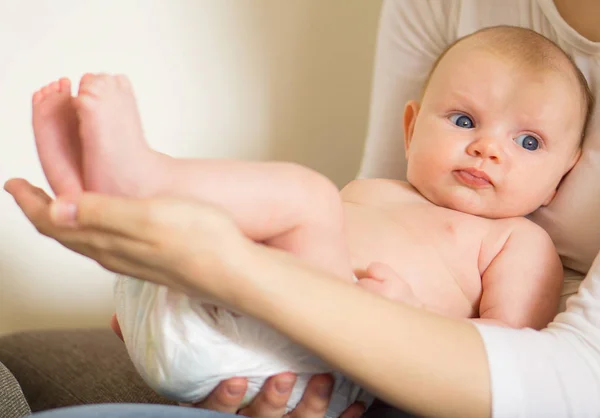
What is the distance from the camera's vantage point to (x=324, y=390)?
760 mm

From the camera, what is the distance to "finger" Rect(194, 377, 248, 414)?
724 millimetres

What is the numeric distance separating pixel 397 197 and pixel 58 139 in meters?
0.54

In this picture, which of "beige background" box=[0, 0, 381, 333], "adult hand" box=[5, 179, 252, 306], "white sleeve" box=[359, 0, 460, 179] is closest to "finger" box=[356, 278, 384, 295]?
"adult hand" box=[5, 179, 252, 306]

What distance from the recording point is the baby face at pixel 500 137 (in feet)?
3.05

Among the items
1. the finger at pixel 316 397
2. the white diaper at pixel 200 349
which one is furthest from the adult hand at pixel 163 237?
the finger at pixel 316 397

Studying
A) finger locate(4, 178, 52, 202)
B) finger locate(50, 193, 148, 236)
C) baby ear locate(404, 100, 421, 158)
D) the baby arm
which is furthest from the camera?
baby ear locate(404, 100, 421, 158)

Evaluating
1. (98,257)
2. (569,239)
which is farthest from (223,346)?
(569,239)

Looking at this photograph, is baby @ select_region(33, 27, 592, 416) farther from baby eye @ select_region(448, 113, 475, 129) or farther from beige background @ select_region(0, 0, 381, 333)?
beige background @ select_region(0, 0, 381, 333)

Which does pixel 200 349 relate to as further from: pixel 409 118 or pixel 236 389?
pixel 409 118

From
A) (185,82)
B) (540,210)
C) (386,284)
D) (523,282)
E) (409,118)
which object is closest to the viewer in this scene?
(386,284)

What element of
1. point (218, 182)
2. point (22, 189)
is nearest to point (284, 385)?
point (218, 182)

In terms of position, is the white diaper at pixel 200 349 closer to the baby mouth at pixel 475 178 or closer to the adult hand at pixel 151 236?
the adult hand at pixel 151 236

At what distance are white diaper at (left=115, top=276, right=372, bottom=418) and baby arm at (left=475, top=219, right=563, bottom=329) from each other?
27cm

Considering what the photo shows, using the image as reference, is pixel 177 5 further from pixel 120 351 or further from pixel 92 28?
pixel 120 351
